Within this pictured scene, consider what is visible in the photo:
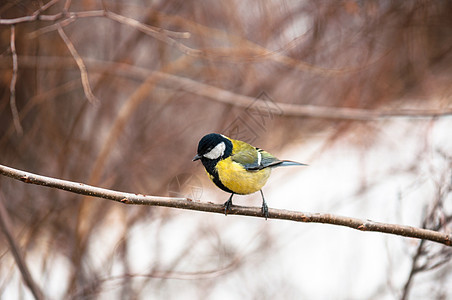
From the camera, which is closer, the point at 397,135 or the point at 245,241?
the point at 245,241

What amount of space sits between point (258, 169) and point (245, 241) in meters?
1.26

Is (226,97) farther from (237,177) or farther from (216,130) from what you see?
(237,177)

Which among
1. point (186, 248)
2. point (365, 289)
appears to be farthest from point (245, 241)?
point (365, 289)

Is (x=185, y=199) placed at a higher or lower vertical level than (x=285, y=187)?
lower

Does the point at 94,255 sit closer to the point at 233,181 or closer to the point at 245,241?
the point at 245,241

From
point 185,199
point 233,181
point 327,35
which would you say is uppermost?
point 327,35

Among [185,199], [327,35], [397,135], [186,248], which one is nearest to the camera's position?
[185,199]

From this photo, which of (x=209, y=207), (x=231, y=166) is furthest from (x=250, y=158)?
(x=209, y=207)

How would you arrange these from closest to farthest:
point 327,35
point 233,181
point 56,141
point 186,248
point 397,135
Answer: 1. point 233,181
2. point 186,248
3. point 56,141
4. point 327,35
5. point 397,135

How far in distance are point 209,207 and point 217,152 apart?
0.67ft

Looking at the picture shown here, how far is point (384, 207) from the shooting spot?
2.34 meters

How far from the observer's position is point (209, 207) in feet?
3.29

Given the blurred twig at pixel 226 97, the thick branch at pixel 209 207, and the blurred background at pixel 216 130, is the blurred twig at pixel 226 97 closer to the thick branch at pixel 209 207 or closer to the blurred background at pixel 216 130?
the blurred background at pixel 216 130

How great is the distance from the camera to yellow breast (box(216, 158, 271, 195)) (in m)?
1.15
